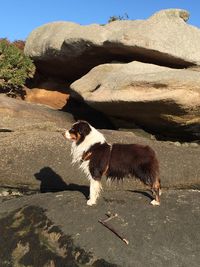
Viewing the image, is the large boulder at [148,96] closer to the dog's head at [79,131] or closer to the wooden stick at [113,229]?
the dog's head at [79,131]

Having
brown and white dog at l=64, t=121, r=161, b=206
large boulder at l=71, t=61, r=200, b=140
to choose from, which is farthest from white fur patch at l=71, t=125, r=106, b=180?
large boulder at l=71, t=61, r=200, b=140

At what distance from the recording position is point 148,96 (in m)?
17.3

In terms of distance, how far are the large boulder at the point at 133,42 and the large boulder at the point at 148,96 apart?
2.60 ft

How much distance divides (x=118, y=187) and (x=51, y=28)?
13.0 metres

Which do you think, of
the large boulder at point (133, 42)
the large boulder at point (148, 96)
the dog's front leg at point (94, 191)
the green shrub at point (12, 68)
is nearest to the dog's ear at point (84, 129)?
the dog's front leg at point (94, 191)

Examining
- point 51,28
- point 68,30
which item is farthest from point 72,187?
point 51,28

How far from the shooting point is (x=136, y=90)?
58.0 ft

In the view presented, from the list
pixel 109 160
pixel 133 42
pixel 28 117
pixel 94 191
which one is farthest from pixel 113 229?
pixel 28 117

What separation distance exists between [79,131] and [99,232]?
8.61 feet

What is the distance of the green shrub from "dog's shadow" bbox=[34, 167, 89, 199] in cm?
1116

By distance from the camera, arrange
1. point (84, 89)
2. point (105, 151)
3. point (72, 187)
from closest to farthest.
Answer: point (105, 151) → point (72, 187) → point (84, 89)

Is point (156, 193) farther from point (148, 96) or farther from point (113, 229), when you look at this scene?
point (148, 96)

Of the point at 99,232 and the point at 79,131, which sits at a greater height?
the point at 79,131

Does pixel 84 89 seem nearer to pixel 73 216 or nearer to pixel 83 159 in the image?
pixel 83 159
